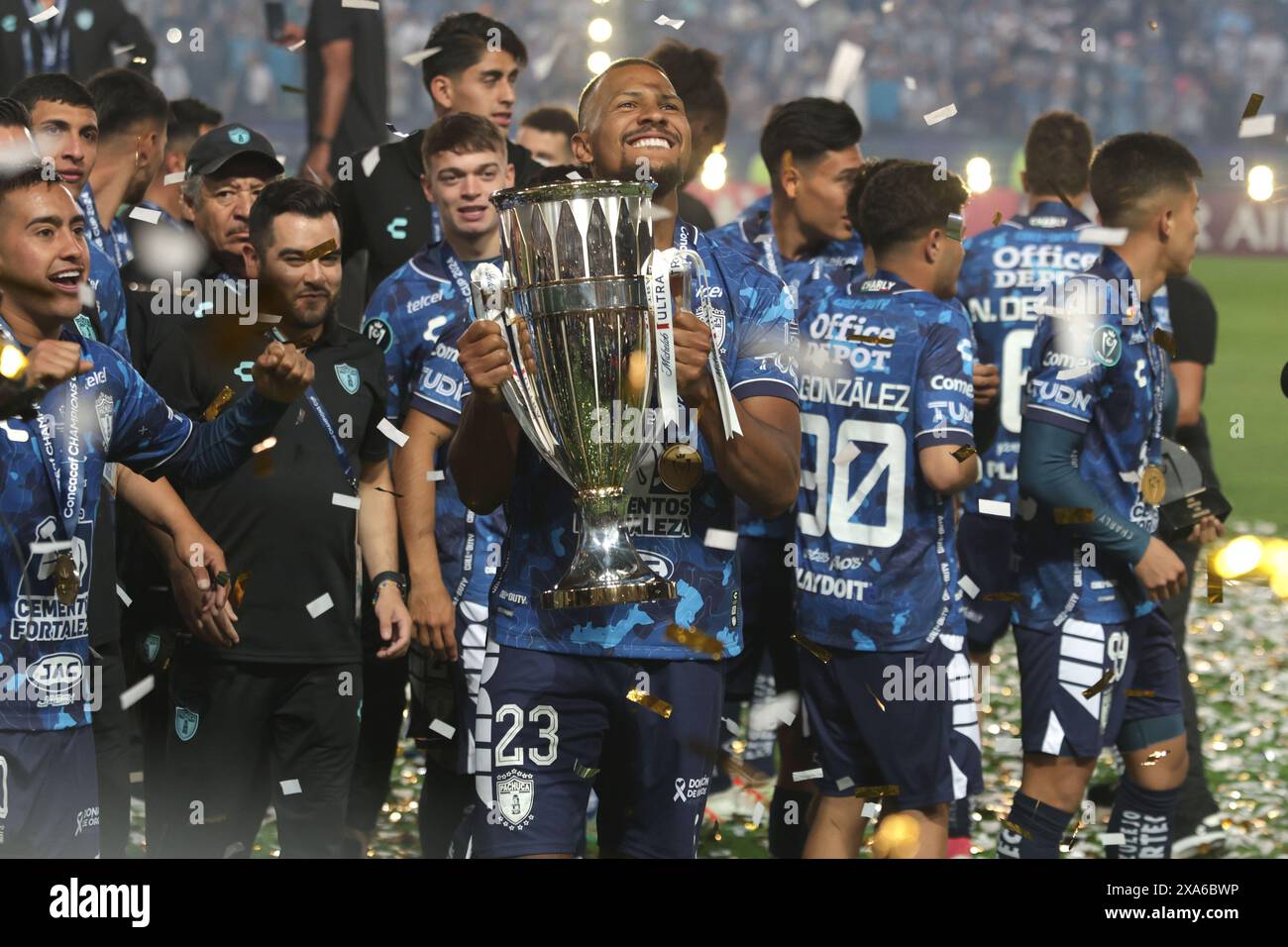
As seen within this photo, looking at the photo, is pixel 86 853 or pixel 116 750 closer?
pixel 86 853

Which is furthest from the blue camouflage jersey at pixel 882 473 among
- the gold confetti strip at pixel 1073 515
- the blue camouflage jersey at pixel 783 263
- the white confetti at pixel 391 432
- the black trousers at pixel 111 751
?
the black trousers at pixel 111 751

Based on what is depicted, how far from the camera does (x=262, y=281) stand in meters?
4.49

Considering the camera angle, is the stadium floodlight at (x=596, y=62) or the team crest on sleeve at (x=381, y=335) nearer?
the team crest on sleeve at (x=381, y=335)

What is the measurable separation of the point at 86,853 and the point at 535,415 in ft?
4.05

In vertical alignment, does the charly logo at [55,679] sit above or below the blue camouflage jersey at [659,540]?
below

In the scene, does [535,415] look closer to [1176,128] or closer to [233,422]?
[233,422]

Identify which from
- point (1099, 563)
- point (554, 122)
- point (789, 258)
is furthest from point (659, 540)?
point (554, 122)

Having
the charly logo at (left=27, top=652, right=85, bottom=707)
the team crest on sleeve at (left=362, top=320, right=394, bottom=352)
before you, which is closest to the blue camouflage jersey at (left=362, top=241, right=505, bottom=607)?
the team crest on sleeve at (left=362, top=320, right=394, bottom=352)

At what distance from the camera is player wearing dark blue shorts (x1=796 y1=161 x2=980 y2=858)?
4.44m

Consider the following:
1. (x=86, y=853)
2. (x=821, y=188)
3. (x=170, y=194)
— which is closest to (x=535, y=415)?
(x=86, y=853)

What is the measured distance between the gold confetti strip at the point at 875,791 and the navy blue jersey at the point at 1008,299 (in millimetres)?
1378

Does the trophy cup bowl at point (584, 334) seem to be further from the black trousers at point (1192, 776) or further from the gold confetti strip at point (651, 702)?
the black trousers at point (1192, 776)

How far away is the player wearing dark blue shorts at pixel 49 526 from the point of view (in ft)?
11.2

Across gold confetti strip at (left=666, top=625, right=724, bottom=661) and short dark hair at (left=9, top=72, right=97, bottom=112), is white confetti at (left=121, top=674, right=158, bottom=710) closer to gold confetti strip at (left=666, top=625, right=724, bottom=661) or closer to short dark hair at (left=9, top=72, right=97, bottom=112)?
short dark hair at (left=9, top=72, right=97, bottom=112)
